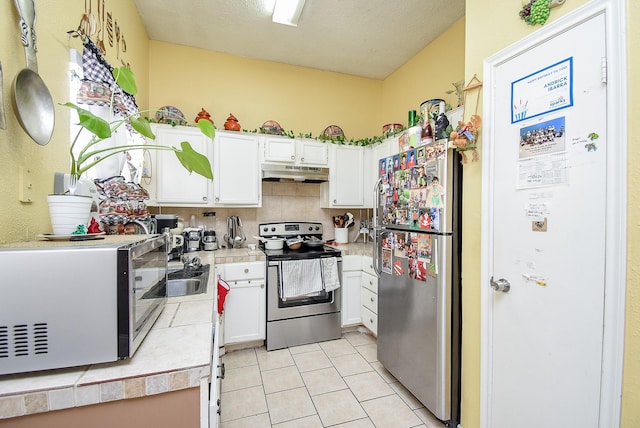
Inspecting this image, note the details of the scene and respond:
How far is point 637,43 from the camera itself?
913 millimetres

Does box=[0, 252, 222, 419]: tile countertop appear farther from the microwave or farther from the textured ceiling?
the textured ceiling

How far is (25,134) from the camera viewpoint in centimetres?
96

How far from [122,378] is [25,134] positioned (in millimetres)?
937

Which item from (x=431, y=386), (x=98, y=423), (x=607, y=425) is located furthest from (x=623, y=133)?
(x=98, y=423)

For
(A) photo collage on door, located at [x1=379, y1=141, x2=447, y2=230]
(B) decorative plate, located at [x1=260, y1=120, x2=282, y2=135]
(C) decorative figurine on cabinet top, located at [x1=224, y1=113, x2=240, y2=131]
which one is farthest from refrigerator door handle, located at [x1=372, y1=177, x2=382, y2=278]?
(C) decorative figurine on cabinet top, located at [x1=224, y1=113, x2=240, y2=131]

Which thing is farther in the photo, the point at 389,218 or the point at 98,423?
the point at 389,218

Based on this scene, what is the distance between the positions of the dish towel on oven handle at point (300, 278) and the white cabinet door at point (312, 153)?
1.10 m

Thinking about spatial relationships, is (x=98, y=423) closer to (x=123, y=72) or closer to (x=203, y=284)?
(x=203, y=284)

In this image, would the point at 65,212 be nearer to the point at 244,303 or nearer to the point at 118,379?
the point at 118,379

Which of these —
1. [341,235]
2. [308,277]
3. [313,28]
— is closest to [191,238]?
[308,277]

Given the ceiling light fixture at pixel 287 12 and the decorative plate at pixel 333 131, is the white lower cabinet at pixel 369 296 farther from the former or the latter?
the ceiling light fixture at pixel 287 12

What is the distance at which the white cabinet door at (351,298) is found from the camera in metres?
2.81

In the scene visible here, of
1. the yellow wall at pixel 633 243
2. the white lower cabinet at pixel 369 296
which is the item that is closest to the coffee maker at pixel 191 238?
the white lower cabinet at pixel 369 296

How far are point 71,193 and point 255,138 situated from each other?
1.99m
